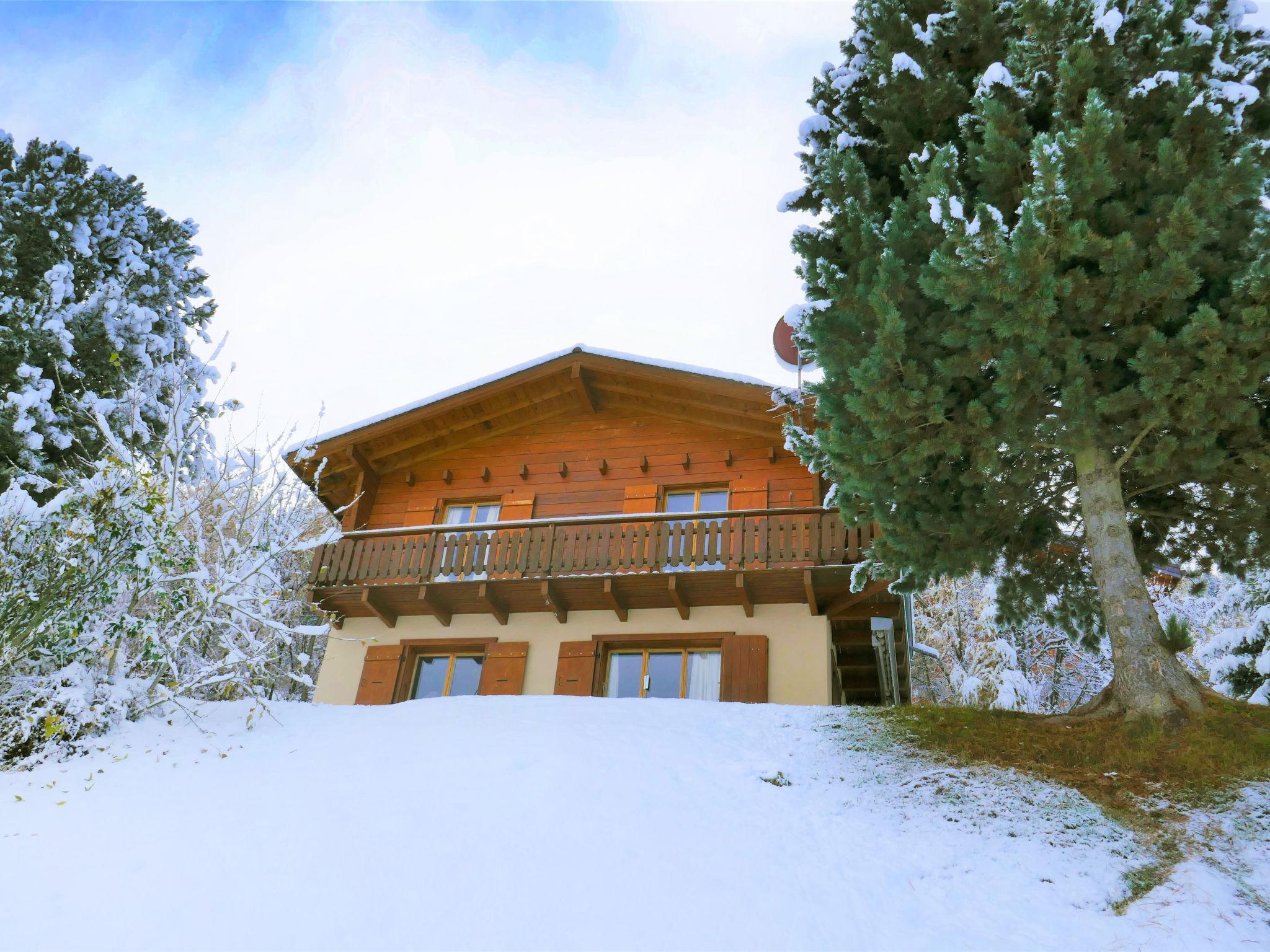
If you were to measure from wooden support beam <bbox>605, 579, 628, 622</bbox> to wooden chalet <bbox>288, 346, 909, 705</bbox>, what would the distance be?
0.03m

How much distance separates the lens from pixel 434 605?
13312 mm

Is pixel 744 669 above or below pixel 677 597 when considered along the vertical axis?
below

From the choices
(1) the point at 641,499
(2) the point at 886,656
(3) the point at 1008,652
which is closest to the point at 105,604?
(1) the point at 641,499

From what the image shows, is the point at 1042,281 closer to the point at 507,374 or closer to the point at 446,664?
the point at 507,374

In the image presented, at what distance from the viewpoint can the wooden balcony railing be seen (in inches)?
475

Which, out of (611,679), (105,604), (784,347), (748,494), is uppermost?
(784,347)

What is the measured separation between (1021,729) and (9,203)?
16.1 metres

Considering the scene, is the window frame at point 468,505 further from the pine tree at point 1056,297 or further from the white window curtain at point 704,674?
the pine tree at point 1056,297

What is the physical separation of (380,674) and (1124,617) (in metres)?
10.3

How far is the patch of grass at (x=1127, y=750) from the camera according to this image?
609cm

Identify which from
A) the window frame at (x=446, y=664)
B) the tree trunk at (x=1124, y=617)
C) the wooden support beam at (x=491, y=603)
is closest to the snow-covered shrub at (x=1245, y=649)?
the tree trunk at (x=1124, y=617)

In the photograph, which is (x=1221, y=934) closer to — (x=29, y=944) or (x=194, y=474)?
(x=29, y=944)

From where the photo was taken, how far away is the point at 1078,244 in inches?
264

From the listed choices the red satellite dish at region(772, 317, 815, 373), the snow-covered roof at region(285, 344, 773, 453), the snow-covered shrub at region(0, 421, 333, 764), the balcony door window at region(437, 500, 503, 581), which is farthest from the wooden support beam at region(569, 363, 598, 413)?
the snow-covered shrub at region(0, 421, 333, 764)
